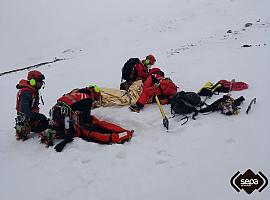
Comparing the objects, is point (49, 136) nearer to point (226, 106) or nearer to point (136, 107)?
point (136, 107)

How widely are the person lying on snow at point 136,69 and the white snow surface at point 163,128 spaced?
0.95 m

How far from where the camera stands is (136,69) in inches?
332

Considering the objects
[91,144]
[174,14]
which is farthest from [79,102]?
[174,14]

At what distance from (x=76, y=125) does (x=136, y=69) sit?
2702mm

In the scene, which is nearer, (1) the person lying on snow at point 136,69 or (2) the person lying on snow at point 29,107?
(2) the person lying on snow at point 29,107

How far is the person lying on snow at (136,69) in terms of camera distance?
8.38 m

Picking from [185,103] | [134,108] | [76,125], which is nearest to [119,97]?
[134,108]

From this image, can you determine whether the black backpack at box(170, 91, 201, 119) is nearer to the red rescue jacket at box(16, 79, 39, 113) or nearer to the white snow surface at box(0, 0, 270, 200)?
the white snow surface at box(0, 0, 270, 200)

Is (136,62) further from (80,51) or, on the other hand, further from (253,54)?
(80,51)

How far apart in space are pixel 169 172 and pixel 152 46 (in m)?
10.5

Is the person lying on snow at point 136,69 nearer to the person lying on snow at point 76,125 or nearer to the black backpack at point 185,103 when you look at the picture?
the black backpack at point 185,103

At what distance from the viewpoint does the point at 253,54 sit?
9.28m

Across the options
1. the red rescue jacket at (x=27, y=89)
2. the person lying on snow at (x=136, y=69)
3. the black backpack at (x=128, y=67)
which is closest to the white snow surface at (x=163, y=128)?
the red rescue jacket at (x=27, y=89)

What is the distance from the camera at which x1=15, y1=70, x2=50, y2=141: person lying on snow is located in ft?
21.1
